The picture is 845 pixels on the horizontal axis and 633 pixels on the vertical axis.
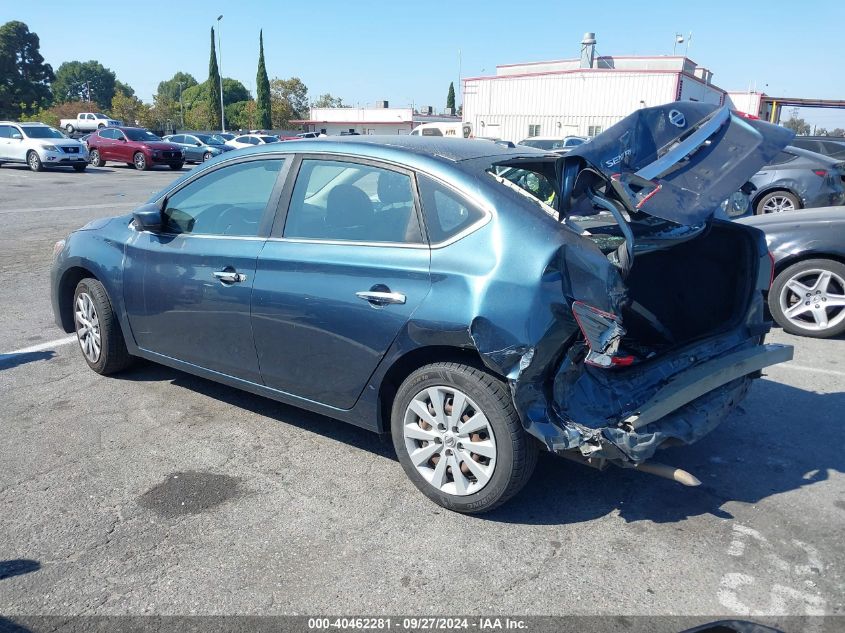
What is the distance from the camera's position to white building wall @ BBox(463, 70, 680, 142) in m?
37.9

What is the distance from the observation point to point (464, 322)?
309 centimetres

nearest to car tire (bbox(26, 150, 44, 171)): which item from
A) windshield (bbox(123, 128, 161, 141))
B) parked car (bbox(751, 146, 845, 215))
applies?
windshield (bbox(123, 128, 161, 141))

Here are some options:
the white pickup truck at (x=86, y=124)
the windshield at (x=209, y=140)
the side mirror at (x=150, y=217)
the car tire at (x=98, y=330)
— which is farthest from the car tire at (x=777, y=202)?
the white pickup truck at (x=86, y=124)

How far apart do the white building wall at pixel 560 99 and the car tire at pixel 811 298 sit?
3284cm

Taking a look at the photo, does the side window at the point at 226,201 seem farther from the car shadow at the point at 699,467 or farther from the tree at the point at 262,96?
the tree at the point at 262,96

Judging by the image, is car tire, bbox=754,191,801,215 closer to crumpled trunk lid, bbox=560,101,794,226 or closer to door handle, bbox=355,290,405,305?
crumpled trunk lid, bbox=560,101,794,226

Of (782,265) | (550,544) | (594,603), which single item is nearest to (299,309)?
(550,544)

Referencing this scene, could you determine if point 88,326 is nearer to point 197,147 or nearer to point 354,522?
point 354,522

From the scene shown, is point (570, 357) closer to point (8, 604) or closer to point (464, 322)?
point (464, 322)

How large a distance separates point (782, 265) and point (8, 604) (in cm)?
616

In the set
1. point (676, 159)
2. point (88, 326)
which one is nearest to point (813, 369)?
point (676, 159)

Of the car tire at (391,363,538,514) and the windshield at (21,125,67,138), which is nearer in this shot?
the car tire at (391,363,538,514)

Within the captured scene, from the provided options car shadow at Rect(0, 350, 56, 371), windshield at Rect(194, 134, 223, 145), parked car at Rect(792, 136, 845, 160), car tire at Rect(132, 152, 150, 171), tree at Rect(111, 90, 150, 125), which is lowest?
car shadow at Rect(0, 350, 56, 371)

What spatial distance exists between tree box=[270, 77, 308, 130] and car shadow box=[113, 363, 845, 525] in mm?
79495
